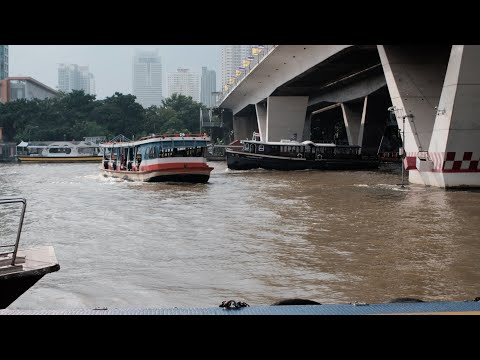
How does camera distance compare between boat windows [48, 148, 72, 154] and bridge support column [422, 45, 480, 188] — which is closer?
bridge support column [422, 45, 480, 188]

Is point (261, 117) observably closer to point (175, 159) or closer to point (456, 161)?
point (175, 159)

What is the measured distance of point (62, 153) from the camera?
64812 millimetres

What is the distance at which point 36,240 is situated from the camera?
42.1 ft

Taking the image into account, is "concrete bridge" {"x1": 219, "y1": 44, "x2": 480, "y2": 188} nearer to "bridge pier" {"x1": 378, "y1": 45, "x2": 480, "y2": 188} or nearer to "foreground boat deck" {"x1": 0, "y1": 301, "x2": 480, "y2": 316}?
"bridge pier" {"x1": 378, "y1": 45, "x2": 480, "y2": 188}

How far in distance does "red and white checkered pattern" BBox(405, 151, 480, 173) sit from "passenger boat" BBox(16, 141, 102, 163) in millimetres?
47474

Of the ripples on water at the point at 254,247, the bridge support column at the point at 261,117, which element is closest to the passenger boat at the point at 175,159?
the ripples on water at the point at 254,247

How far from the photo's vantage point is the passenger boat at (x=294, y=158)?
40.0 meters

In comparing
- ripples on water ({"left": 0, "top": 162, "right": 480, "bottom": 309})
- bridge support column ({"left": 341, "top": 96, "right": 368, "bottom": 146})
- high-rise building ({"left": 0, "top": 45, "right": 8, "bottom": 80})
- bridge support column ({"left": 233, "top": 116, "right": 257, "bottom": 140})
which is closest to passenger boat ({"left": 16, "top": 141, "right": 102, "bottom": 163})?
bridge support column ({"left": 341, "top": 96, "right": 368, "bottom": 146})

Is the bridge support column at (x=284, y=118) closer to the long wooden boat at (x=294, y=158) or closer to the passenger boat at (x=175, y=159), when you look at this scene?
the long wooden boat at (x=294, y=158)

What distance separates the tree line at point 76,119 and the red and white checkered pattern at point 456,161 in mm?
65629

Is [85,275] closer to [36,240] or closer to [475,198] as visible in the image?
[36,240]

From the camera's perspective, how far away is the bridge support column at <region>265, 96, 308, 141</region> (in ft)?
163
